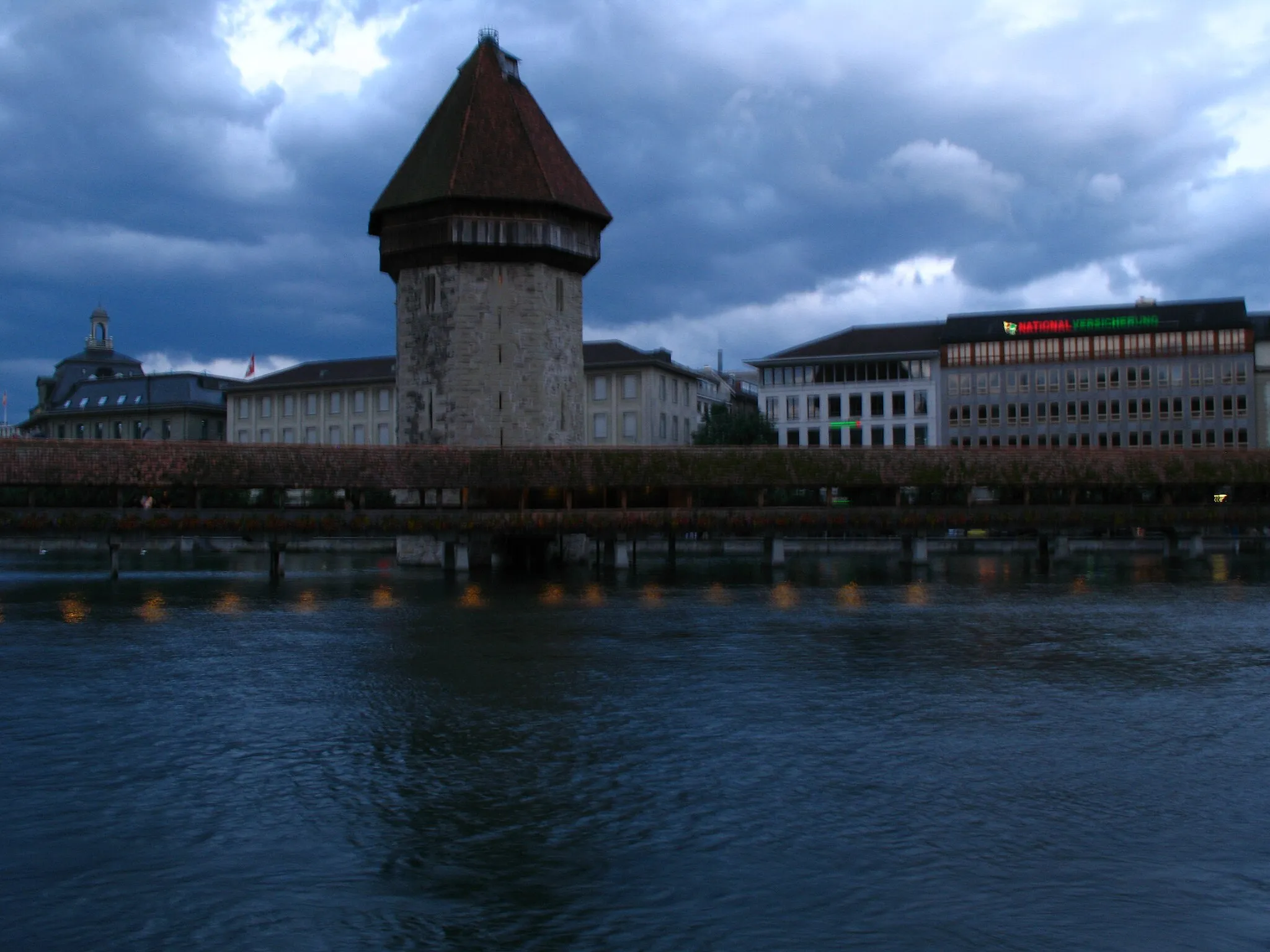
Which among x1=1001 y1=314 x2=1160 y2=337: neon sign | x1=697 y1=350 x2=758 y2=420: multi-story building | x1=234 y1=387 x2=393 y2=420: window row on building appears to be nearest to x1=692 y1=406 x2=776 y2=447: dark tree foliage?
x1=697 y1=350 x2=758 y2=420: multi-story building

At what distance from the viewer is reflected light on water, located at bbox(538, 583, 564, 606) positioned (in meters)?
26.9

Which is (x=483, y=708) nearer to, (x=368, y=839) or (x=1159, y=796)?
(x=368, y=839)

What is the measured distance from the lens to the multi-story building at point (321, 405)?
2766 inches

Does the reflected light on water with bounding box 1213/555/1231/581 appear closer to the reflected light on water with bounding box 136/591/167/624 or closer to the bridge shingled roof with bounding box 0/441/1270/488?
the bridge shingled roof with bounding box 0/441/1270/488

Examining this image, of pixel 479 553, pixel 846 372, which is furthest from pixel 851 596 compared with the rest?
pixel 846 372

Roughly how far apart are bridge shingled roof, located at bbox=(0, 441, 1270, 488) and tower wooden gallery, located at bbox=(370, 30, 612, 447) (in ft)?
8.81

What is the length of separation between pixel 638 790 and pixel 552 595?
19.4 m

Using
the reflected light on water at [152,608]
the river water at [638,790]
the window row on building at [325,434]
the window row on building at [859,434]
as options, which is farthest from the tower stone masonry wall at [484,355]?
the window row on building at [325,434]

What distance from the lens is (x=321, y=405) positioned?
72688 millimetres

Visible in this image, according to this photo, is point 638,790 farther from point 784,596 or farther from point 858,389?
point 858,389

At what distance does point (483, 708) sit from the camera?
1327 cm

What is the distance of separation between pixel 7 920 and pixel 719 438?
5459cm

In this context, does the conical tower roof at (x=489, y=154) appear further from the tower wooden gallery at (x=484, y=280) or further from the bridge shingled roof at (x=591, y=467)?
the bridge shingled roof at (x=591, y=467)

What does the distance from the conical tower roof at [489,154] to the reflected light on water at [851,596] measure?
1642 centimetres
